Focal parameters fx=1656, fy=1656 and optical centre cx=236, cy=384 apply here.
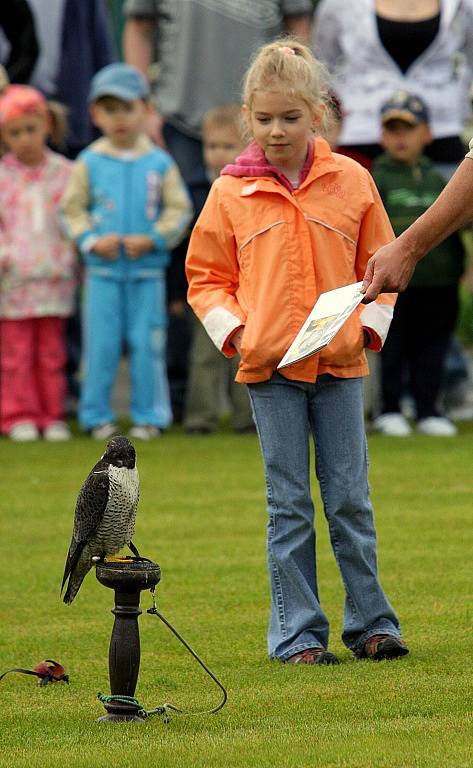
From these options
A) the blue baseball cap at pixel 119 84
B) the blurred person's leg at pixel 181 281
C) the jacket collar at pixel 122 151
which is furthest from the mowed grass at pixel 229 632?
the blue baseball cap at pixel 119 84

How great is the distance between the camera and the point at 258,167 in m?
5.05

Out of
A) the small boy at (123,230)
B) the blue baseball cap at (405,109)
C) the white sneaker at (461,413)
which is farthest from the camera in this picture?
the white sneaker at (461,413)

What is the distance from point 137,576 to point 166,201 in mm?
6123

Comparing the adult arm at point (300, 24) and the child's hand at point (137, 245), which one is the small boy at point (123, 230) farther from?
the adult arm at point (300, 24)

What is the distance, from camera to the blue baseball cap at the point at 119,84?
9.91 meters

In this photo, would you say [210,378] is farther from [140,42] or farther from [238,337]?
[238,337]

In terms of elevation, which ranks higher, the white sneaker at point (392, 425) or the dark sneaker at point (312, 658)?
the dark sneaker at point (312, 658)

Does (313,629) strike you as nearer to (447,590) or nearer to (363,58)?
(447,590)

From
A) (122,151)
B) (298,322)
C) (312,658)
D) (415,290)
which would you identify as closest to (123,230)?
(122,151)

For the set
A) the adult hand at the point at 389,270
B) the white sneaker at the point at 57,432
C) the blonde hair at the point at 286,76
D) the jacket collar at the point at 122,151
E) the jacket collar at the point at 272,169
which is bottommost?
the white sneaker at the point at 57,432

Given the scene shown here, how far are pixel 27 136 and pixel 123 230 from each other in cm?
83

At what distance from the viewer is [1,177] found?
10250 millimetres

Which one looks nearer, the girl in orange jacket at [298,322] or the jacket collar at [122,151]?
the girl in orange jacket at [298,322]

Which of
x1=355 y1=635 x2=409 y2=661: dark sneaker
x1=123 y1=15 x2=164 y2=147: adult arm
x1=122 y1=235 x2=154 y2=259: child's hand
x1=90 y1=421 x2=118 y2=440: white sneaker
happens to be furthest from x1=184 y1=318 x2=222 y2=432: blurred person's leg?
Result: x1=355 y1=635 x2=409 y2=661: dark sneaker
